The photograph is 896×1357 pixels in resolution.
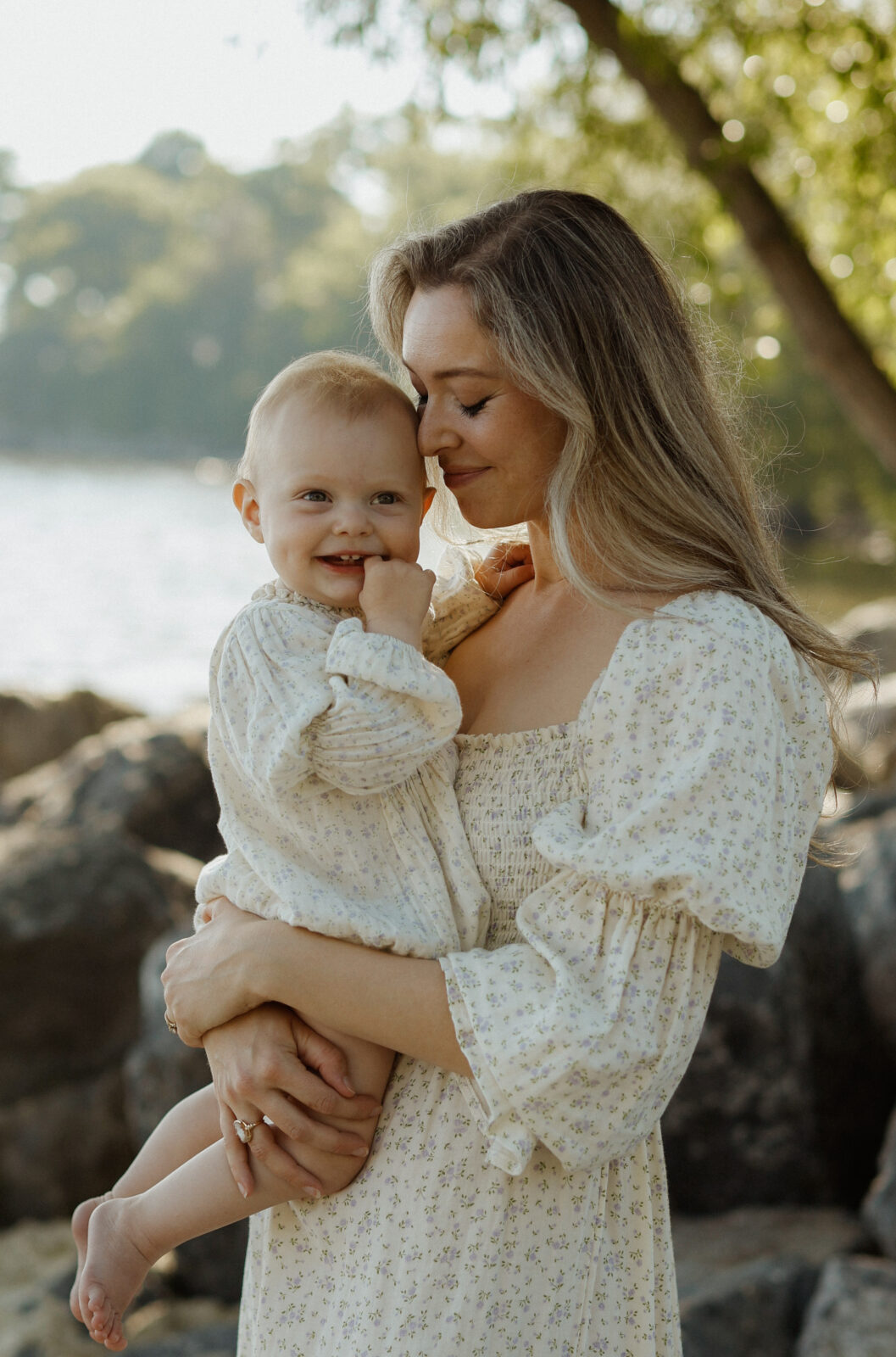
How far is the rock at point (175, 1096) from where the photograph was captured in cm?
381

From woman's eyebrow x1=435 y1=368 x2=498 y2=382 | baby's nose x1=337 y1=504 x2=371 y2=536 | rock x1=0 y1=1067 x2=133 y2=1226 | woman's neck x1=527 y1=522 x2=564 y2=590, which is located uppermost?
woman's eyebrow x1=435 y1=368 x2=498 y2=382

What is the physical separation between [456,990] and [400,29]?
17.7 ft

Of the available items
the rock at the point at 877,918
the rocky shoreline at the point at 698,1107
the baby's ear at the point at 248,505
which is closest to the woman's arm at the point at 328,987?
the baby's ear at the point at 248,505

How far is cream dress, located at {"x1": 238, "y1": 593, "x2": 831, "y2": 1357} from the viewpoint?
1536mm

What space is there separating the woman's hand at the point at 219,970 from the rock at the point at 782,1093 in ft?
6.92

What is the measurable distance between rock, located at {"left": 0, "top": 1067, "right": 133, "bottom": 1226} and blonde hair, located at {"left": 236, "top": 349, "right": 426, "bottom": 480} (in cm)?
323

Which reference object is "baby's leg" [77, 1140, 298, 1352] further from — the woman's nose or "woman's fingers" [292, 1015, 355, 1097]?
the woman's nose

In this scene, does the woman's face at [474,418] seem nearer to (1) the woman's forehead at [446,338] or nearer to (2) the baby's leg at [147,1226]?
(1) the woman's forehead at [446,338]

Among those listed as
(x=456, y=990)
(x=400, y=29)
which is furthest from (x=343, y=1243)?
(x=400, y=29)

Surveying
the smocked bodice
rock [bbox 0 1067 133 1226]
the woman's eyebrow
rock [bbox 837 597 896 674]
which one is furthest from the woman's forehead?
rock [bbox 837 597 896 674]

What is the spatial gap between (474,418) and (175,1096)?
2.68m

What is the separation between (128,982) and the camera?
4621mm

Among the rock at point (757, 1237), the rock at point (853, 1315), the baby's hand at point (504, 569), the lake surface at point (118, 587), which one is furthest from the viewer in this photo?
the lake surface at point (118, 587)

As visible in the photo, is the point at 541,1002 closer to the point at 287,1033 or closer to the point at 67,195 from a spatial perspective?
the point at 287,1033
